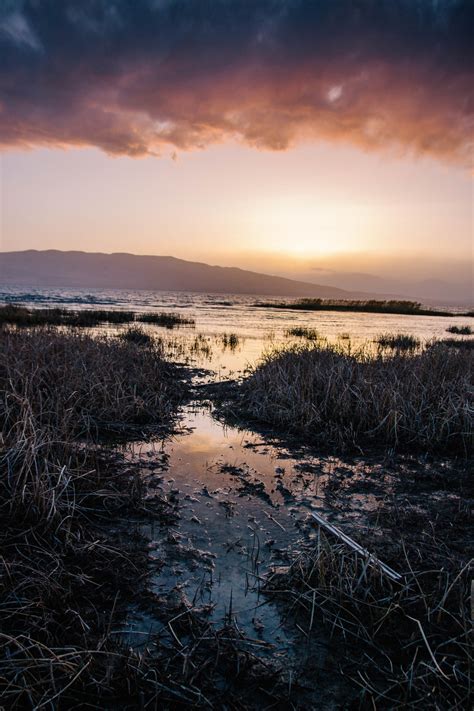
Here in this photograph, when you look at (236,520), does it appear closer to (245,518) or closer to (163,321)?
→ (245,518)

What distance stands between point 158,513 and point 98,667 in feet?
7.15

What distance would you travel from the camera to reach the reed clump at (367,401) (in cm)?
761

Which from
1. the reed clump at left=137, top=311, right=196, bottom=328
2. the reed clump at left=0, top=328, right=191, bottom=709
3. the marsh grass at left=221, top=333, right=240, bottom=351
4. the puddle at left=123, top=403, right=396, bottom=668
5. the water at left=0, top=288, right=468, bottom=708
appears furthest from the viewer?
the reed clump at left=137, top=311, right=196, bottom=328

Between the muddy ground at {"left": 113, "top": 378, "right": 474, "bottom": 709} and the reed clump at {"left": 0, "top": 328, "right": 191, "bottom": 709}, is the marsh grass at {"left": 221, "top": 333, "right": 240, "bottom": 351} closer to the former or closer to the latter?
the muddy ground at {"left": 113, "top": 378, "right": 474, "bottom": 709}

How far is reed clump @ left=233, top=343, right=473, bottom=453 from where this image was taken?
7.61 meters

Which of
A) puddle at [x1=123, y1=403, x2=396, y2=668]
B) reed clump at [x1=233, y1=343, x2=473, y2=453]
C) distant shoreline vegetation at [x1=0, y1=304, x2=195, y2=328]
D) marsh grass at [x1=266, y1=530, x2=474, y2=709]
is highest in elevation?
distant shoreline vegetation at [x1=0, y1=304, x2=195, y2=328]

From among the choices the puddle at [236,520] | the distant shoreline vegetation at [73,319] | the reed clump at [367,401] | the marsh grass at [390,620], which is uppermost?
the distant shoreline vegetation at [73,319]

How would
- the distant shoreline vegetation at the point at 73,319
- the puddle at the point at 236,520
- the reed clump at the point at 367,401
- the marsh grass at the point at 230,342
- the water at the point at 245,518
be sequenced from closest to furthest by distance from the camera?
the water at the point at 245,518
the puddle at the point at 236,520
the reed clump at the point at 367,401
the marsh grass at the point at 230,342
the distant shoreline vegetation at the point at 73,319

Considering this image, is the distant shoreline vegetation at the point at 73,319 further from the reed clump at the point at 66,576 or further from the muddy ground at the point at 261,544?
the muddy ground at the point at 261,544

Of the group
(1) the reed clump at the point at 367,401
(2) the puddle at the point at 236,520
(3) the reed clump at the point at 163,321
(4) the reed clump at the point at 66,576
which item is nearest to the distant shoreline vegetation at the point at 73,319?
(3) the reed clump at the point at 163,321

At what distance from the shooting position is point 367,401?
8.26 m

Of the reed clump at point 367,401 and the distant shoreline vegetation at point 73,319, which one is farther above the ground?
the distant shoreline vegetation at point 73,319

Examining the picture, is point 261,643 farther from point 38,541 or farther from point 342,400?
point 342,400

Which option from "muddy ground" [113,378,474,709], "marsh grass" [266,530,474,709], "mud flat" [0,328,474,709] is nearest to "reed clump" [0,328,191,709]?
"mud flat" [0,328,474,709]
